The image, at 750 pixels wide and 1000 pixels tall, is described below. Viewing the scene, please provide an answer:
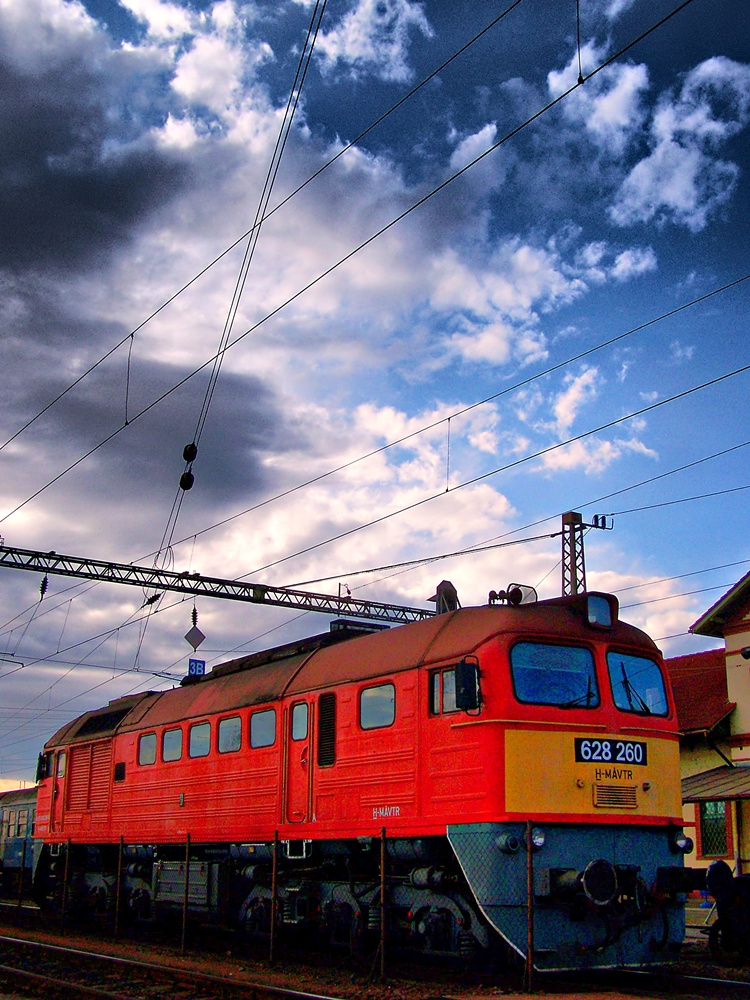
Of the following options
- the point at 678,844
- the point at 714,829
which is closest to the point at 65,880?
the point at 678,844

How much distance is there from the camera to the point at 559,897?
37.3 ft

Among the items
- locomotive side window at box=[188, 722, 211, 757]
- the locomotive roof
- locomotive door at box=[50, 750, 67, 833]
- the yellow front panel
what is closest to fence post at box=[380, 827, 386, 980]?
the yellow front panel

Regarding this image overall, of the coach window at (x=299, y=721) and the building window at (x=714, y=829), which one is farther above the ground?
the coach window at (x=299, y=721)

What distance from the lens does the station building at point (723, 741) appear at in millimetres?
24078

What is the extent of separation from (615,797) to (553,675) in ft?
5.14

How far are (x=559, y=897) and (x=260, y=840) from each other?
18.5ft

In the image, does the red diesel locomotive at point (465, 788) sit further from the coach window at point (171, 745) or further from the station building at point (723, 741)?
the station building at point (723, 741)

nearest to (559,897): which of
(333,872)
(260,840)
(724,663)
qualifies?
(333,872)

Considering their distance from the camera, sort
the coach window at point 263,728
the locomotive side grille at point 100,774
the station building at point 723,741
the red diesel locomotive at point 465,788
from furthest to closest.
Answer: the station building at point 723,741 → the locomotive side grille at point 100,774 → the coach window at point 263,728 → the red diesel locomotive at point 465,788

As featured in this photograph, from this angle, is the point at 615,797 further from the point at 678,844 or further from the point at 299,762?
the point at 299,762

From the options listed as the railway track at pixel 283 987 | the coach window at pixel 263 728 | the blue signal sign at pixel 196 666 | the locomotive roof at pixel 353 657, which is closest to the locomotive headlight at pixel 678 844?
the railway track at pixel 283 987

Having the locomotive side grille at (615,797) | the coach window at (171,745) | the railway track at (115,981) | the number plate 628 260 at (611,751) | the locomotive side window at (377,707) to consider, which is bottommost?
the railway track at (115,981)

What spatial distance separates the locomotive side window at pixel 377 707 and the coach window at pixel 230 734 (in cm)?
345

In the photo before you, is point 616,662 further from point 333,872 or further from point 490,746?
point 333,872
